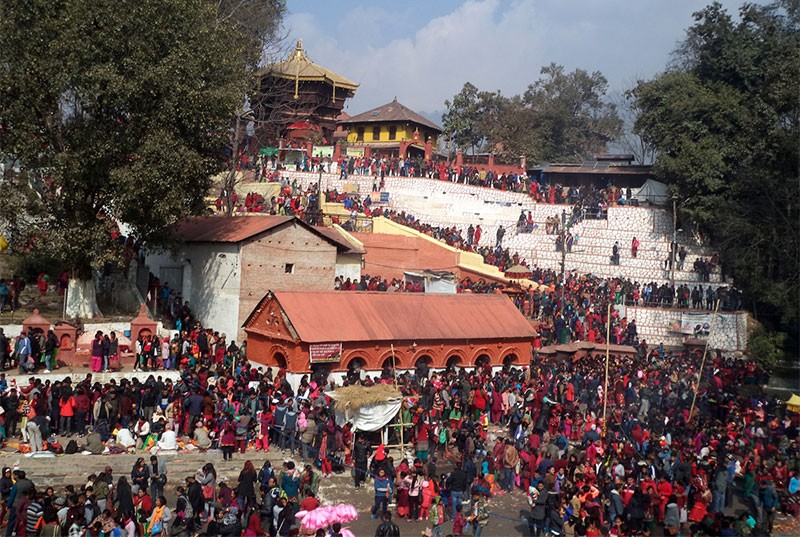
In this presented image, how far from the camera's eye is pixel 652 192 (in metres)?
46.9

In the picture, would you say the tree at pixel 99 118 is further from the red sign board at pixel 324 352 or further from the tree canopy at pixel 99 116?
the red sign board at pixel 324 352

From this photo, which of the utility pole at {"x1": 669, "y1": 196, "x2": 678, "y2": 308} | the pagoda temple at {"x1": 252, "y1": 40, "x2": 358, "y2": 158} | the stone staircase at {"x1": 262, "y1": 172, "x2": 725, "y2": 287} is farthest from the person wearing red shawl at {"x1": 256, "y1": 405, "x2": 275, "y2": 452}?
the pagoda temple at {"x1": 252, "y1": 40, "x2": 358, "y2": 158}

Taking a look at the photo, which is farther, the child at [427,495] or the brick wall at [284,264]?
the brick wall at [284,264]

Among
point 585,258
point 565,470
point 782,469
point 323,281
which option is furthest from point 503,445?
point 585,258

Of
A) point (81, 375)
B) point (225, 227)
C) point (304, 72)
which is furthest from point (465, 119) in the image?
point (81, 375)

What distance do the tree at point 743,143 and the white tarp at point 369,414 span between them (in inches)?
824

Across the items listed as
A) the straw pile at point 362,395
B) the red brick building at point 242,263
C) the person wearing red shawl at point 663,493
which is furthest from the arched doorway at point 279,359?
the person wearing red shawl at point 663,493

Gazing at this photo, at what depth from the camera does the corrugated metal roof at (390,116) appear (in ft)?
191

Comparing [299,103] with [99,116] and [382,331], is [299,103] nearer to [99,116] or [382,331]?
[99,116]

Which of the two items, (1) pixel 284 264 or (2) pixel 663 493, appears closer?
(2) pixel 663 493

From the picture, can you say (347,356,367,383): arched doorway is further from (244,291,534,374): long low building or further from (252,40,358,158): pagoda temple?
(252,40,358,158): pagoda temple

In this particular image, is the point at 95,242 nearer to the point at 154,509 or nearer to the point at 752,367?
the point at 154,509

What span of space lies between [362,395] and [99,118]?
12351mm

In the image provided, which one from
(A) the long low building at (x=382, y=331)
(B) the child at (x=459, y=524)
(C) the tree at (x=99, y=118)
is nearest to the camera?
(B) the child at (x=459, y=524)
